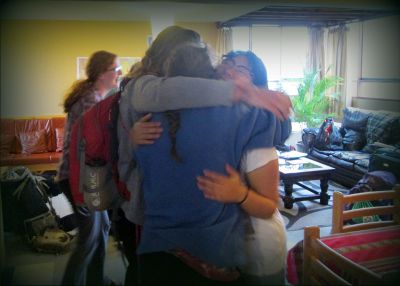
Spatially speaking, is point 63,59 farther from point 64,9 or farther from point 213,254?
point 213,254

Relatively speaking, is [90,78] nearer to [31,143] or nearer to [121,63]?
[121,63]

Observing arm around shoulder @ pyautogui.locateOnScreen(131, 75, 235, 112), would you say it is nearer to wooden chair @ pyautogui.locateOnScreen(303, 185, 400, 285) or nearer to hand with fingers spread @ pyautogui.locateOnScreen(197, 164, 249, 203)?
hand with fingers spread @ pyautogui.locateOnScreen(197, 164, 249, 203)

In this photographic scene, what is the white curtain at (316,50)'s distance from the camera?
2.62 ft

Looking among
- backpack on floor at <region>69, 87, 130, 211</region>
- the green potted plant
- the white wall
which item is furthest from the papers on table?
backpack on floor at <region>69, 87, 130, 211</region>

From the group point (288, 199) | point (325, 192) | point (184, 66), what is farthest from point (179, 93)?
point (325, 192)

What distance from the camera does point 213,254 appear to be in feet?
2.39

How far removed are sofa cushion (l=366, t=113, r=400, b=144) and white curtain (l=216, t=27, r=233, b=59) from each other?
0.49 meters

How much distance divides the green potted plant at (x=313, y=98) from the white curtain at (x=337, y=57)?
14mm

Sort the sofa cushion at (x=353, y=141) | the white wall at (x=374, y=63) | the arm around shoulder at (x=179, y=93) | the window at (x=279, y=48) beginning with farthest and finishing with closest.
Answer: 1. the sofa cushion at (x=353, y=141)
2. the white wall at (x=374, y=63)
3. the window at (x=279, y=48)
4. the arm around shoulder at (x=179, y=93)

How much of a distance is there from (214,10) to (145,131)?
1.07ft

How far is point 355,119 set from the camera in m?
0.96

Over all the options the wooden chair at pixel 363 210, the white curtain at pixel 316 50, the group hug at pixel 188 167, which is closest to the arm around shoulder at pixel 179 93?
the group hug at pixel 188 167

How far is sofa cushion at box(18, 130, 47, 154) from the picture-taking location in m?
0.71

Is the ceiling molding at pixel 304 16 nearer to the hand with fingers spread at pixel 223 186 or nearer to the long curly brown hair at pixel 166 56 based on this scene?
the long curly brown hair at pixel 166 56
